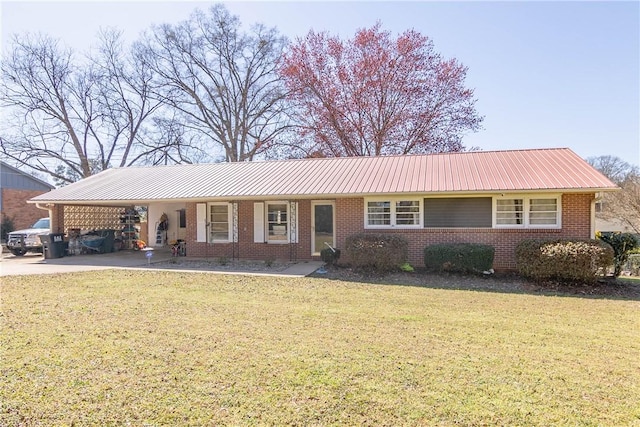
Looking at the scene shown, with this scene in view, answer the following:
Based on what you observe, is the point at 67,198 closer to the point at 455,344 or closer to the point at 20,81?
the point at 455,344

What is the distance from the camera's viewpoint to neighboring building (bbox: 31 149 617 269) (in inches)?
448

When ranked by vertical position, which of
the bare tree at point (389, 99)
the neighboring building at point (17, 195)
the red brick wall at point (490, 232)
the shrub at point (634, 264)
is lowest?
the shrub at point (634, 264)

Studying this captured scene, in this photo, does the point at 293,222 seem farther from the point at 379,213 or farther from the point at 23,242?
the point at 23,242

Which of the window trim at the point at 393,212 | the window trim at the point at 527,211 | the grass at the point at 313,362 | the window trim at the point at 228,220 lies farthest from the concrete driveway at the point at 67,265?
the window trim at the point at 527,211

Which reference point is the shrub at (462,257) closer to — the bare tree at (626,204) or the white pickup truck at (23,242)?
the bare tree at (626,204)

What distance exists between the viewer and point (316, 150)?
26078 mm

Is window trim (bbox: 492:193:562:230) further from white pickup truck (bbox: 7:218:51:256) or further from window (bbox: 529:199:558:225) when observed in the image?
white pickup truck (bbox: 7:218:51:256)

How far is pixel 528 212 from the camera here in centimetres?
1152

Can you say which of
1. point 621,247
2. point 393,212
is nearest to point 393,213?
point 393,212

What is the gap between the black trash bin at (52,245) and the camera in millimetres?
15375

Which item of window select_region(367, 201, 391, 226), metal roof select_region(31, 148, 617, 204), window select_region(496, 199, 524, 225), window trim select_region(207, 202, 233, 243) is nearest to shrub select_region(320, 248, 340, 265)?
window select_region(367, 201, 391, 226)

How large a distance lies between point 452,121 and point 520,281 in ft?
52.7

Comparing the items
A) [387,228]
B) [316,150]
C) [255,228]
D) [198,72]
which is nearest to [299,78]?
[316,150]

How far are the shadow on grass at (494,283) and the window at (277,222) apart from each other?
333 centimetres
